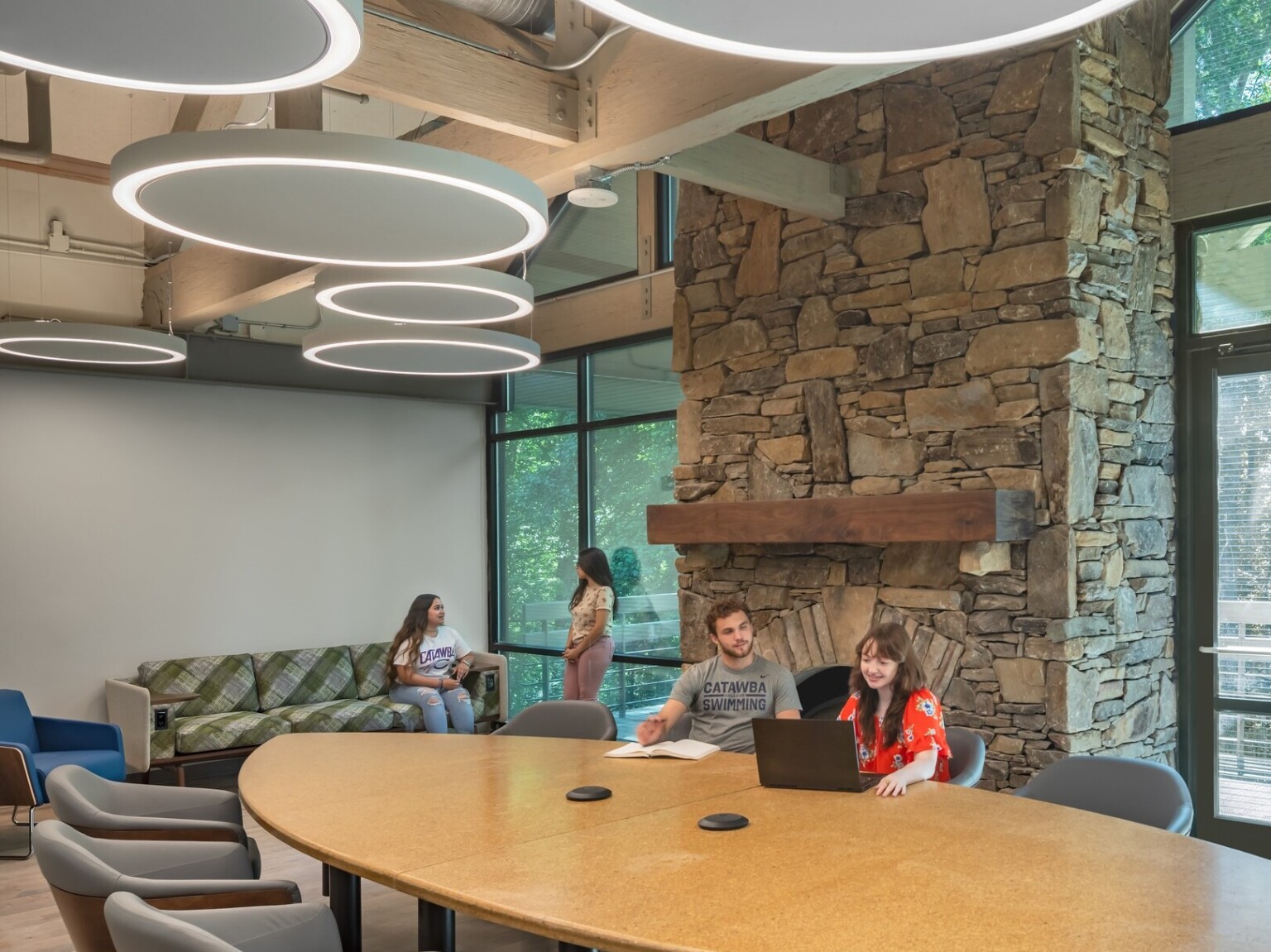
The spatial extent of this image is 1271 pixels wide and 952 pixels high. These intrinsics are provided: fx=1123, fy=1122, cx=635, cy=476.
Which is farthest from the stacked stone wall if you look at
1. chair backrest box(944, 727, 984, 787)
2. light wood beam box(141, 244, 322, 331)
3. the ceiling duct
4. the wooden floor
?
light wood beam box(141, 244, 322, 331)

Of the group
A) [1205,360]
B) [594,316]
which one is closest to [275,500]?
[594,316]

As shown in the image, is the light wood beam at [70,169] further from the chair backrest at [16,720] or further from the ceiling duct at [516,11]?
the ceiling duct at [516,11]

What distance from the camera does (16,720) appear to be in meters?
6.29

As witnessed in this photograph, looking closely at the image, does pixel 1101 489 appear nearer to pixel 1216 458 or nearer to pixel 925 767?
pixel 1216 458

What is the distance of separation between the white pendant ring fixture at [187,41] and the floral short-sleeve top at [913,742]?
2.49 m

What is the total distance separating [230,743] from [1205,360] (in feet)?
19.8

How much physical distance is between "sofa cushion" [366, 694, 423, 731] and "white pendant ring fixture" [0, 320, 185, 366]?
291cm

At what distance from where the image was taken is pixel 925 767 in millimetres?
3410

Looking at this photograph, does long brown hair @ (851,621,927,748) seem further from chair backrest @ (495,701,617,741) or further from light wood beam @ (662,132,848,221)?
light wood beam @ (662,132,848,221)

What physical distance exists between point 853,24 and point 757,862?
70.3 inches

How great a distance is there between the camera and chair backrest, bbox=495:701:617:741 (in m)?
4.62

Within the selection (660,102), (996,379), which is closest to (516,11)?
(660,102)

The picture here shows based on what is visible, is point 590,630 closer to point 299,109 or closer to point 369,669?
point 369,669

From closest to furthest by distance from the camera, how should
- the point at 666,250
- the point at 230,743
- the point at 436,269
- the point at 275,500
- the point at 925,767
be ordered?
the point at 925,767 → the point at 436,269 → the point at 230,743 → the point at 666,250 → the point at 275,500
